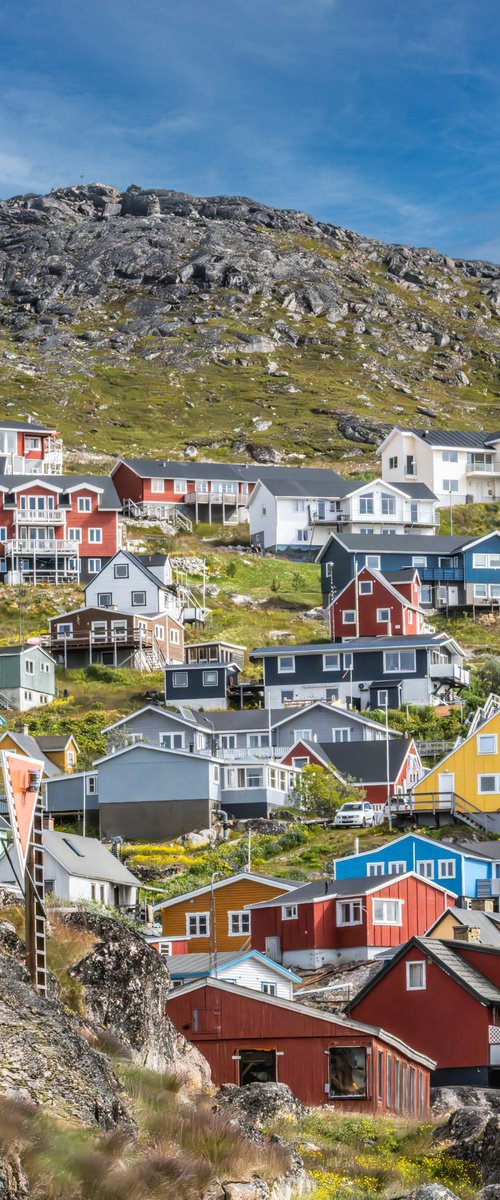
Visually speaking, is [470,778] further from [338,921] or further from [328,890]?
[338,921]

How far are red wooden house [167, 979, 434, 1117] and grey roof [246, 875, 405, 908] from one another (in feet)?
53.6

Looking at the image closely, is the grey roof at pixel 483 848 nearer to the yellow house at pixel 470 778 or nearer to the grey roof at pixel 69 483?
the yellow house at pixel 470 778

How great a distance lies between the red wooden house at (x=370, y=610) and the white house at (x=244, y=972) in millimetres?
53462

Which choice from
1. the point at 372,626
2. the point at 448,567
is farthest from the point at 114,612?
the point at 448,567

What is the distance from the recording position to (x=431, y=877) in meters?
58.6

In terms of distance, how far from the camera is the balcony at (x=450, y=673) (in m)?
88.1

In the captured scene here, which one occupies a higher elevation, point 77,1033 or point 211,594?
point 211,594

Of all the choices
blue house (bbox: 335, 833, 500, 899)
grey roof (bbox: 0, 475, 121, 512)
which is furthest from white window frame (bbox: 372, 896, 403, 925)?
grey roof (bbox: 0, 475, 121, 512)

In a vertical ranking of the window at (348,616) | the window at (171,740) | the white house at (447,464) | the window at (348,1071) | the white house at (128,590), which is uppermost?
the white house at (447,464)

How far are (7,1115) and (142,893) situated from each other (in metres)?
42.8

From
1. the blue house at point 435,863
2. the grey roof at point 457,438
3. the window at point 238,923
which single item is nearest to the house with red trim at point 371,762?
the blue house at point 435,863

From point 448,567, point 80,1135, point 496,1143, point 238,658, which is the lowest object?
point 496,1143

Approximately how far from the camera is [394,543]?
109250 mm

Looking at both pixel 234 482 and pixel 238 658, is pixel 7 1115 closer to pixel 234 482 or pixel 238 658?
pixel 238 658
